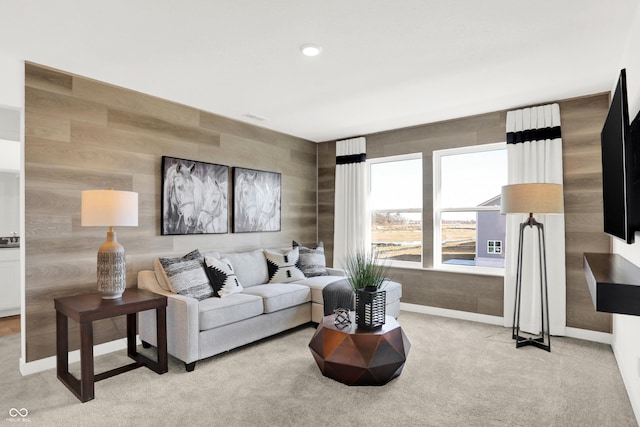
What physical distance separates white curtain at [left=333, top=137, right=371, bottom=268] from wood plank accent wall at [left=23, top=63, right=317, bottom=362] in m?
1.83

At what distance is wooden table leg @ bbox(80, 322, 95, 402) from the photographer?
8.42 ft

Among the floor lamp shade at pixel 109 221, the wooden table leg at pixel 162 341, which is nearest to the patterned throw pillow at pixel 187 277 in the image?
the wooden table leg at pixel 162 341

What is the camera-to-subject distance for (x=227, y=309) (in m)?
3.34

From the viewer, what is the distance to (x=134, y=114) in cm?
372

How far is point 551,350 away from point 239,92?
12.6 ft

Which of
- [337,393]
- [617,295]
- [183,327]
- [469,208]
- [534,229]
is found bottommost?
[337,393]

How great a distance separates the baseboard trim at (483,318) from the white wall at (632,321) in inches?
28.5

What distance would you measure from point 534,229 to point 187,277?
3572mm

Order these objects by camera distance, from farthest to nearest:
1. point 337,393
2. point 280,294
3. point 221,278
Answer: point 280,294
point 221,278
point 337,393

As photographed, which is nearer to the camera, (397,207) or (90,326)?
(90,326)

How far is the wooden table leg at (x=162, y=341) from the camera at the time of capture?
302 centimetres

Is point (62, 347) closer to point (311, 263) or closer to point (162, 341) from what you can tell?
point (162, 341)

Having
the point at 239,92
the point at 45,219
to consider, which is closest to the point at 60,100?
the point at 45,219

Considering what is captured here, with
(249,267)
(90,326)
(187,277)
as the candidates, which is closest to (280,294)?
(249,267)
